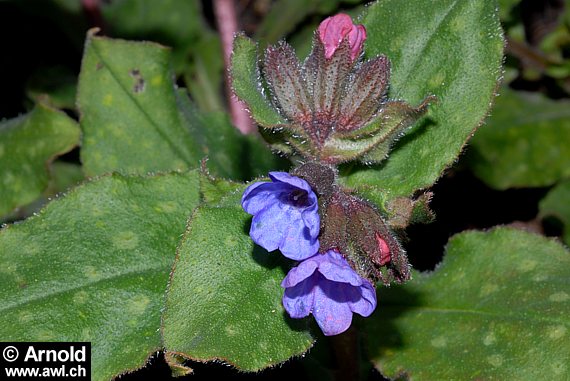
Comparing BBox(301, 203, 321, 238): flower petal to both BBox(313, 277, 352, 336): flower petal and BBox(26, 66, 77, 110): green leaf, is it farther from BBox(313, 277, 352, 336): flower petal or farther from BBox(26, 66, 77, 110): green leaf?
BBox(26, 66, 77, 110): green leaf

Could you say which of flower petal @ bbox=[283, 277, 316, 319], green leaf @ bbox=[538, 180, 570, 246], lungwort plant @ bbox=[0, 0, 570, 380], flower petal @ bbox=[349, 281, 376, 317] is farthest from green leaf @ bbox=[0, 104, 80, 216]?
green leaf @ bbox=[538, 180, 570, 246]

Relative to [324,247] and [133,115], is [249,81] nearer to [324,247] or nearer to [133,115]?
[324,247]

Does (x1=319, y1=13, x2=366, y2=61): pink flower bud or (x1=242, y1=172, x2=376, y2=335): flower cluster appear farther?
(x1=319, y1=13, x2=366, y2=61): pink flower bud

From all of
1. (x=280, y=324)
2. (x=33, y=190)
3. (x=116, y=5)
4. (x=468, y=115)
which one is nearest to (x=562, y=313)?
(x=468, y=115)

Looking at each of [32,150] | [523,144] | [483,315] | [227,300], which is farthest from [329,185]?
[523,144]

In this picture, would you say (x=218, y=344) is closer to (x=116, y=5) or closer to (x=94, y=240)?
(x=94, y=240)

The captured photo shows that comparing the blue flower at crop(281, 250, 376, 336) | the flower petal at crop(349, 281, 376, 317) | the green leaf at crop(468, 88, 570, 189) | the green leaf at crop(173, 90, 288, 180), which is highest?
the green leaf at crop(173, 90, 288, 180)
